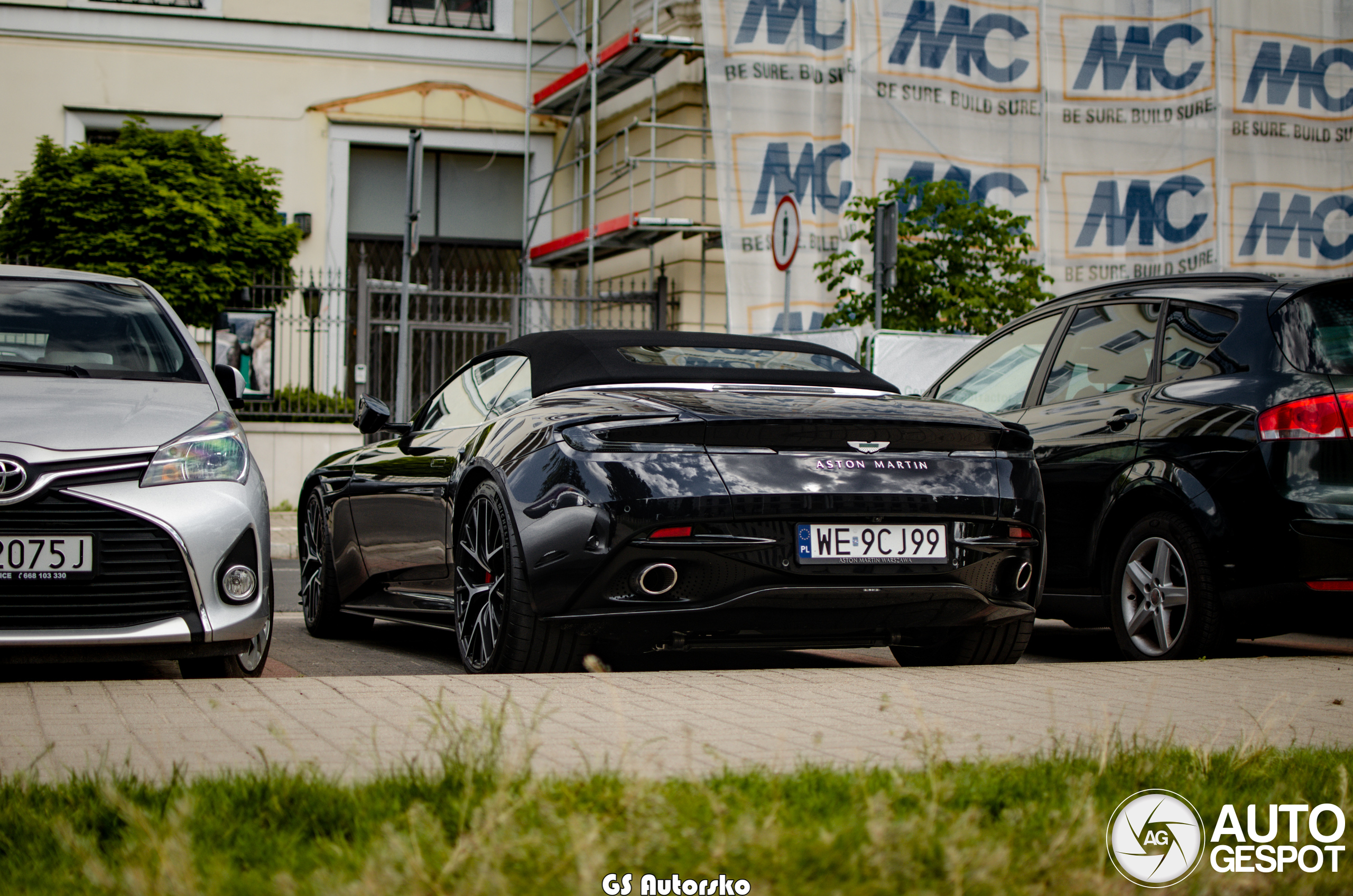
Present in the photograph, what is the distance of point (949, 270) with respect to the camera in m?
14.6

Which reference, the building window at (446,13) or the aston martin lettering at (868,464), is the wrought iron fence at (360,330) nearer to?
the building window at (446,13)

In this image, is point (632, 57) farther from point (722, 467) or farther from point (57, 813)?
point (57, 813)

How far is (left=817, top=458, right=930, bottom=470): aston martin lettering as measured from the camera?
4.95 meters

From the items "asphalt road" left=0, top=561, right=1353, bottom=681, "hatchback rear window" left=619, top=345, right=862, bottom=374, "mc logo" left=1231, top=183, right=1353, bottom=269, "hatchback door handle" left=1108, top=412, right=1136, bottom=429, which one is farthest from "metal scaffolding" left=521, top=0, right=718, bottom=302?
"hatchback door handle" left=1108, top=412, right=1136, bottom=429

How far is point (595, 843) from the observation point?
2.54 m

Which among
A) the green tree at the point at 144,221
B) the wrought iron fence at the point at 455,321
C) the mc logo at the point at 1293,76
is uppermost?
the mc logo at the point at 1293,76

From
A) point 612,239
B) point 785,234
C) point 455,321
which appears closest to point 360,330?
point 455,321

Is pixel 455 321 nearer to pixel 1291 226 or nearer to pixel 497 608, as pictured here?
pixel 1291 226

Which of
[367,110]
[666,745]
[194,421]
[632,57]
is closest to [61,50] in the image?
[367,110]

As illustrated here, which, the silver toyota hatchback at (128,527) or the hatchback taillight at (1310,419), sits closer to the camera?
the silver toyota hatchback at (128,527)

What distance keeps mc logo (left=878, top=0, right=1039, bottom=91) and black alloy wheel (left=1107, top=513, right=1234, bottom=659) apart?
42.8 feet

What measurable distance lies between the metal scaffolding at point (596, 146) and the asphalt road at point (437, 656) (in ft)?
38.7

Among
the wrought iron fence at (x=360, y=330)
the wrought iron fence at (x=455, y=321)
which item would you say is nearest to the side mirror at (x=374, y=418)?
the wrought iron fence at (x=360, y=330)

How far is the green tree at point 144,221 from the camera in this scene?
17.2m
